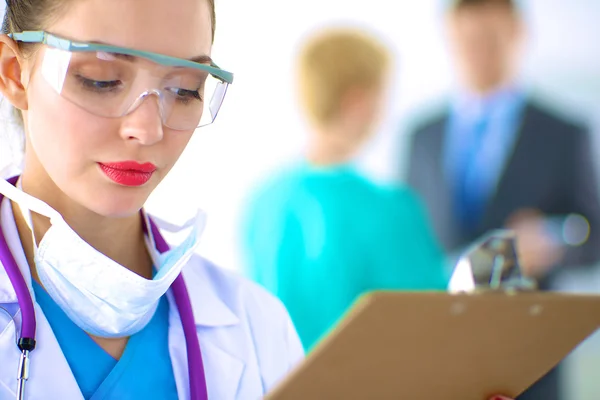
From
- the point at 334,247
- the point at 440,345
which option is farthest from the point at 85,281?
the point at 334,247

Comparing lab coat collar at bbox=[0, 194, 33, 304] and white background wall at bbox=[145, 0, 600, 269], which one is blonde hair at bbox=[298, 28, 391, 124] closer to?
white background wall at bbox=[145, 0, 600, 269]

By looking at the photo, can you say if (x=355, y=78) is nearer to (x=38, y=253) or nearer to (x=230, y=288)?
(x=230, y=288)

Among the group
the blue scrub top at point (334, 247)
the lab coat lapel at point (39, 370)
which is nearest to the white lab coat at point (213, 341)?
the lab coat lapel at point (39, 370)

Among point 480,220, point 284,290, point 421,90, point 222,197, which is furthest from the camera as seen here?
point 421,90

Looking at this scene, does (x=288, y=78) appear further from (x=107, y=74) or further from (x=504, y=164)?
(x=107, y=74)

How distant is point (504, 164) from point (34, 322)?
8.74 ft

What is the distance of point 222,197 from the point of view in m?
3.66

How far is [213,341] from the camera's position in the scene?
4.01 feet

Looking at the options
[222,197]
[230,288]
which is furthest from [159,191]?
[230,288]

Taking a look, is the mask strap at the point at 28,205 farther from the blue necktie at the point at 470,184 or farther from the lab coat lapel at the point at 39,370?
the blue necktie at the point at 470,184

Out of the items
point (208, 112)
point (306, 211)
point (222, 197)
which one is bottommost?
point (222, 197)

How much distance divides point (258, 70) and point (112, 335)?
277cm

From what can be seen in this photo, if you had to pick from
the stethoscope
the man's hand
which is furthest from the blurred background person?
the stethoscope

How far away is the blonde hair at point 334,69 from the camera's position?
2480 millimetres
